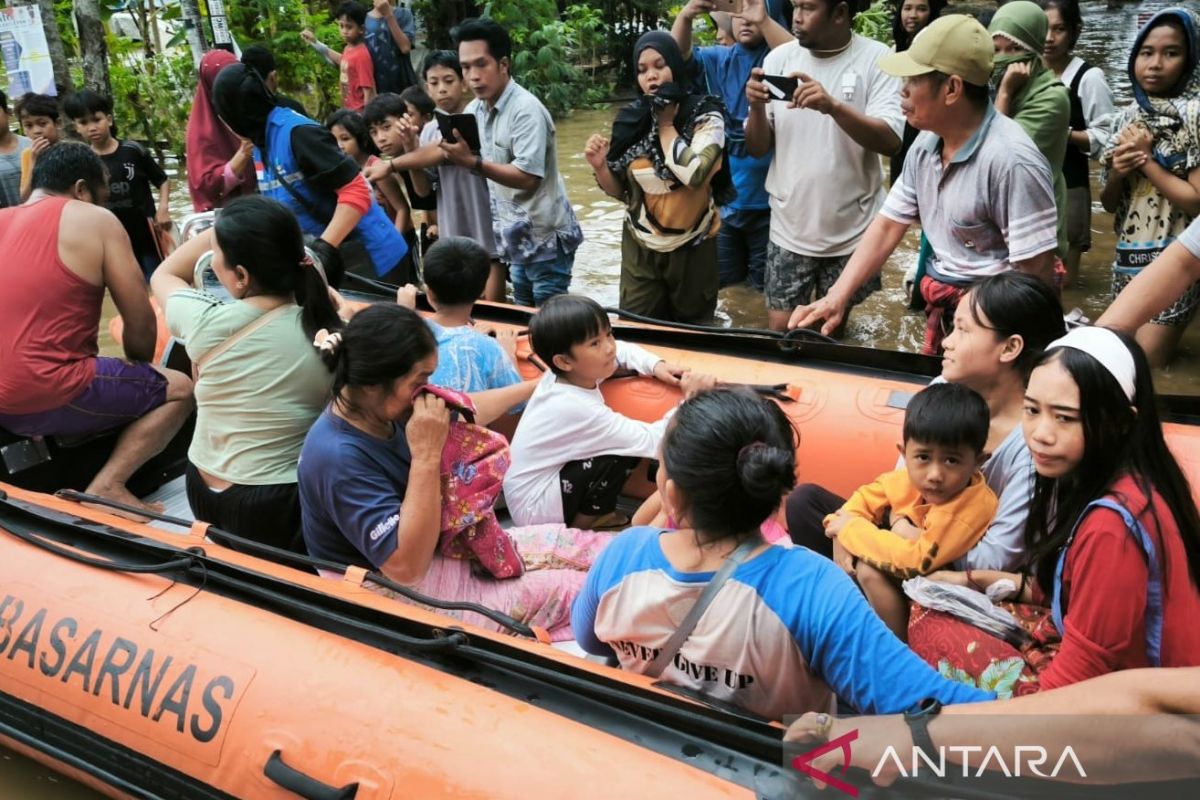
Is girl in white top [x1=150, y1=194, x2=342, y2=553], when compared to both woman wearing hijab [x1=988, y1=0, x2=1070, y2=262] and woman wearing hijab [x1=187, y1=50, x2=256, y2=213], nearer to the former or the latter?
woman wearing hijab [x1=187, y1=50, x2=256, y2=213]

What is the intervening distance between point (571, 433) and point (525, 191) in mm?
1736

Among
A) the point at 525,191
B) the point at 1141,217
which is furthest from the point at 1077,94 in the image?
the point at 525,191

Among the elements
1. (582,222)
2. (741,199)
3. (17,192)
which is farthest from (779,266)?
(17,192)

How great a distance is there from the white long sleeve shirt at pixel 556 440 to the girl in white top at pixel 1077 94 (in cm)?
271

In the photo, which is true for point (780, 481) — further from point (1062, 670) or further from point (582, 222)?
point (582, 222)

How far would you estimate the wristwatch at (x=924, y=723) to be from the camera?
1.30 m

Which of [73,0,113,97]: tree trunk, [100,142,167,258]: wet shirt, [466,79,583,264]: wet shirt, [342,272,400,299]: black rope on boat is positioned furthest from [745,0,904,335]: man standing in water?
[73,0,113,97]: tree trunk

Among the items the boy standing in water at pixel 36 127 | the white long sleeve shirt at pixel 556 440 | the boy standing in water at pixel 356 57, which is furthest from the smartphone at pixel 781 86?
the boy standing in water at pixel 356 57

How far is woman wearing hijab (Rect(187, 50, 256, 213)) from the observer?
4.07m

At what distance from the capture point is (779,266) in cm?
375

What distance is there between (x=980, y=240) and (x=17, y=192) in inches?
188

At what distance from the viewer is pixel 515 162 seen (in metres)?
A: 3.87

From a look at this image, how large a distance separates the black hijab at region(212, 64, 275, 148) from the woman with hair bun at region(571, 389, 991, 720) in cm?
284

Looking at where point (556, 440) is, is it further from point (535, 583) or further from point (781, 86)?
point (781, 86)
